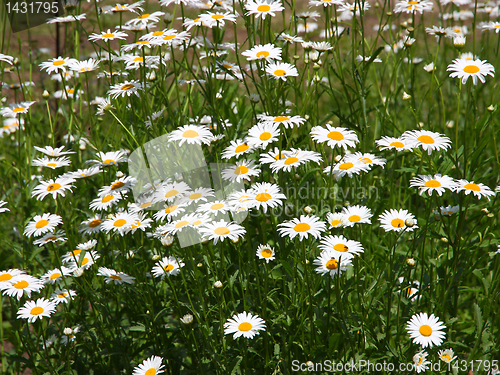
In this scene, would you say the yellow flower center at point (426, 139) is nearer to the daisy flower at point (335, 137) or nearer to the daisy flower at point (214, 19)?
the daisy flower at point (335, 137)

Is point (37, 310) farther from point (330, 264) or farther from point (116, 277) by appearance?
point (330, 264)

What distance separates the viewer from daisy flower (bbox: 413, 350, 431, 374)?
1723mm

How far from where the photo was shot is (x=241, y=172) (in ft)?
6.45

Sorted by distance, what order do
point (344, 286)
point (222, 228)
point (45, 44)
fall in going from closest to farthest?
point (222, 228), point (344, 286), point (45, 44)

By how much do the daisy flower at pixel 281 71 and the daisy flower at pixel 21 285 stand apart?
4.67 feet

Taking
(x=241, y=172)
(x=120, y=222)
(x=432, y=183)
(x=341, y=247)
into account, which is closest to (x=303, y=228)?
(x=341, y=247)

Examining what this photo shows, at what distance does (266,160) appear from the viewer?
186 cm

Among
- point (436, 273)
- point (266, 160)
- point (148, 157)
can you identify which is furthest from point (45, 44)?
point (436, 273)

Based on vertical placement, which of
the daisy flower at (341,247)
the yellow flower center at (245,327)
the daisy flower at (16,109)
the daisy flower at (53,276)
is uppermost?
the daisy flower at (16,109)

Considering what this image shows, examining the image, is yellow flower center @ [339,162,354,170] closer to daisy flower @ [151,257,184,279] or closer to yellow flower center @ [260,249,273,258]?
yellow flower center @ [260,249,273,258]

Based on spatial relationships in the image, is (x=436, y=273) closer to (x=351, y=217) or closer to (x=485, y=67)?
(x=351, y=217)

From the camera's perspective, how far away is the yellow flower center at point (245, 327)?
1.71 m

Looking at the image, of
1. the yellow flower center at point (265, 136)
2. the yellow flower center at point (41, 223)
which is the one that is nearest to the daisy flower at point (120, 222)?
the yellow flower center at point (41, 223)

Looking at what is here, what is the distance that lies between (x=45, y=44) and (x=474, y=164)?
7.34 meters
